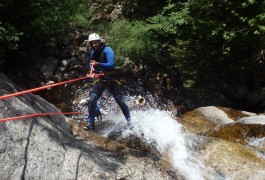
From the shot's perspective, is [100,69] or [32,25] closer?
[100,69]

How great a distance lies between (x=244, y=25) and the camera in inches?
459

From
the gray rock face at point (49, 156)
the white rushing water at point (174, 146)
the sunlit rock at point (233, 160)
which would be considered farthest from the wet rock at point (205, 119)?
the gray rock face at point (49, 156)

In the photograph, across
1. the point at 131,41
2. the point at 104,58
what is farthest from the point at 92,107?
the point at 131,41

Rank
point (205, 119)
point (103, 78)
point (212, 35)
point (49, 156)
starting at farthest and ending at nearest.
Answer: point (212, 35) → point (205, 119) → point (103, 78) → point (49, 156)

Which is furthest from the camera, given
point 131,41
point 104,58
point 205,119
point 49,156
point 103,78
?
point 131,41

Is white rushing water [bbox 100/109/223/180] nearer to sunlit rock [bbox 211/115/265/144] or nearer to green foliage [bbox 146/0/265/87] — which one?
sunlit rock [bbox 211/115/265/144]

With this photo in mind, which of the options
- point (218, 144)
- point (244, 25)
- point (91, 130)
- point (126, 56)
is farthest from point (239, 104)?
point (91, 130)

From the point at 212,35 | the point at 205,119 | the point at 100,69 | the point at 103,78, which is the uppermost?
the point at 212,35

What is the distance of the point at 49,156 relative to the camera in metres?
5.89

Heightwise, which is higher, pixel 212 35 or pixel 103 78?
pixel 212 35

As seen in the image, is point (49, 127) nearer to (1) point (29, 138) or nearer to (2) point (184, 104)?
(1) point (29, 138)

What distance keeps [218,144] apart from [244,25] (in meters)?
5.30

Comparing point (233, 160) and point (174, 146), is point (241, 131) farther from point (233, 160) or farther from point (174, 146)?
point (174, 146)

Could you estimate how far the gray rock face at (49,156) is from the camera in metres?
5.46
